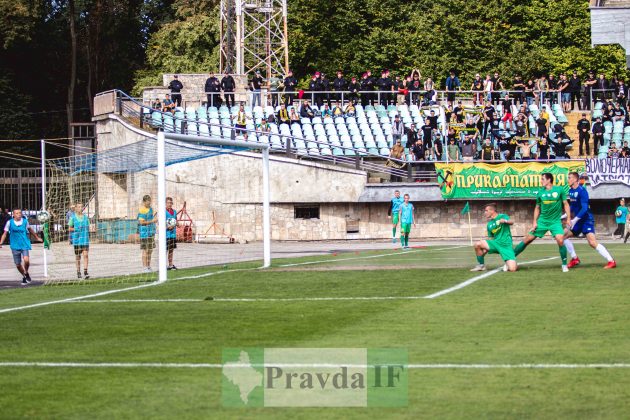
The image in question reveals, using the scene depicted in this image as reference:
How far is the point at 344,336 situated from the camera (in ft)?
41.9

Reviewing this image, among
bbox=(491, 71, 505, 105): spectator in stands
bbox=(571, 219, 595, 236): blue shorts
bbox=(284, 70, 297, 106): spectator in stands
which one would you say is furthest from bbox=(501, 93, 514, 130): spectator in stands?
bbox=(571, 219, 595, 236): blue shorts

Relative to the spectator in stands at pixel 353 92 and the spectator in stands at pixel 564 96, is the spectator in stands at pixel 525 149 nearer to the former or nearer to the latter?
the spectator in stands at pixel 564 96

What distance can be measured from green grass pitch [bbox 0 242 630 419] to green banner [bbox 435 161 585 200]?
61.9 ft

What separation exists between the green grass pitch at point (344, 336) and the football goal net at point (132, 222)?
295 cm

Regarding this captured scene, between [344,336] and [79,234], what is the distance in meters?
13.3

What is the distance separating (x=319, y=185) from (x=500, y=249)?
21265 mm

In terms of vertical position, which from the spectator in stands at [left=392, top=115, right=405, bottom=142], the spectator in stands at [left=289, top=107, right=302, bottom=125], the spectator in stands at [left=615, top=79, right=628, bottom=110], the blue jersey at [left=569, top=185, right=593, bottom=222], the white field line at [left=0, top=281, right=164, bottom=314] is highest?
the spectator in stands at [left=615, top=79, right=628, bottom=110]

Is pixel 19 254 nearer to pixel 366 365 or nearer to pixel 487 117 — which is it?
pixel 366 365

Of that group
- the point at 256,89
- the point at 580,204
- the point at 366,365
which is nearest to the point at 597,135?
the point at 256,89

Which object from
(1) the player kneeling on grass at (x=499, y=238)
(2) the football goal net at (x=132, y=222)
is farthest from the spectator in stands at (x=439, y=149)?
(1) the player kneeling on grass at (x=499, y=238)

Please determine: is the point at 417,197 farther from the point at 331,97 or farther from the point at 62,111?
the point at 62,111

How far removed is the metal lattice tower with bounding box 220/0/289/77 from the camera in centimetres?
5084

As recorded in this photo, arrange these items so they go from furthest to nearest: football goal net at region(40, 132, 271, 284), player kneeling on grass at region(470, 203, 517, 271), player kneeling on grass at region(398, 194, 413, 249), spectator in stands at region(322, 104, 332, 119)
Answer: spectator in stands at region(322, 104, 332, 119)
player kneeling on grass at region(398, 194, 413, 249)
football goal net at region(40, 132, 271, 284)
player kneeling on grass at region(470, 203, 517, 271)

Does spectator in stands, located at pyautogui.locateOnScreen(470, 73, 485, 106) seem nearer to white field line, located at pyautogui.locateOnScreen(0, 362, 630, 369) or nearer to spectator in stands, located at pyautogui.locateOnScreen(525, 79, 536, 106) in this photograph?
spectator in stands, located at pyautogui.locateOnScreen(525, 79, 536, 106)
